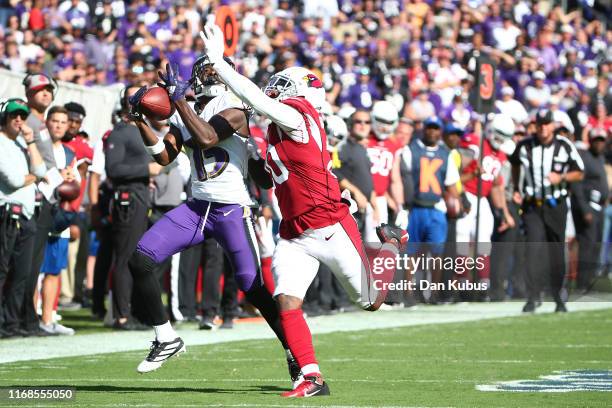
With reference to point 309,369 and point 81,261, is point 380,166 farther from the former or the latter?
point 309,369

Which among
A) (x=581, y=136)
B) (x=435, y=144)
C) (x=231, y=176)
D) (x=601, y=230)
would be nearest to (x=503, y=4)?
(x=581, y=136)

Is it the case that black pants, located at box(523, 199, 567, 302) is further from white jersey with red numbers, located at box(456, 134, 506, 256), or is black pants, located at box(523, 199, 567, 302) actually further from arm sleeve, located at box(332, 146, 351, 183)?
arm sleeve, located at box(332, 146, 351, 183)

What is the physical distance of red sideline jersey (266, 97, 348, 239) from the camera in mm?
8961

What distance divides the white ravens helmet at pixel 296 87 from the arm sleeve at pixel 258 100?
0.35 meters

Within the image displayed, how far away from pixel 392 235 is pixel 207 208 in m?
1.23

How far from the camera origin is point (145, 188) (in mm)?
13914

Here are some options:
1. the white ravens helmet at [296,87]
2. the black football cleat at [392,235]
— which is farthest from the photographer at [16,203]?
the black football cleat at [392,235]

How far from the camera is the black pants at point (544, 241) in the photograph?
1686 centimetres

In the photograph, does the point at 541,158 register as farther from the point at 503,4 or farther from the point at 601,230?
the point at 503,4

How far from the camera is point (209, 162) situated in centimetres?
963

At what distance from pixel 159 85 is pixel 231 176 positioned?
800 millimetres

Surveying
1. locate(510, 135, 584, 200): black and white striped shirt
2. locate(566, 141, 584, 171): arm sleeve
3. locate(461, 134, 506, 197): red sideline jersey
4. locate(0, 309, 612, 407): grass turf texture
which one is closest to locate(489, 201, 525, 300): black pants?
locate(461, 134, 506, 197): red sideline jersey

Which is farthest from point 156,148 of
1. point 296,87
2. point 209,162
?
point 296,87

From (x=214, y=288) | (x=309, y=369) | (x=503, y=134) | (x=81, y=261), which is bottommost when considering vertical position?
(x=81, y=261)
